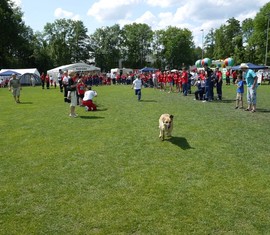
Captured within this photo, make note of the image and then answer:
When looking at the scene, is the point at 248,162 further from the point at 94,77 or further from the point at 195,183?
the point at 94,77

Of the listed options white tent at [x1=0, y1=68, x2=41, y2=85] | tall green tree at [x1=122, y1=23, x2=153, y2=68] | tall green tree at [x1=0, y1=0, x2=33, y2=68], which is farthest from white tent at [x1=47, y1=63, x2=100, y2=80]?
tall green tree at [x1=122, y1=23, x2=153, y2=68]

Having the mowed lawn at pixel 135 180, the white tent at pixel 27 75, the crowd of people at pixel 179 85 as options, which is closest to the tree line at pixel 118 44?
the white tent at pixel 27 75

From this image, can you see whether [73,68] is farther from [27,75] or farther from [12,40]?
[12,40]

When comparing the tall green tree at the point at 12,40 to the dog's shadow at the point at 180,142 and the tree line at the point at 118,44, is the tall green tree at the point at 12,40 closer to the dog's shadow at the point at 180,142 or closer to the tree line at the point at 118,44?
the tree line at the point at 118,44

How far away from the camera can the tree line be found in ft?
208

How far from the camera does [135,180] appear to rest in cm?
581

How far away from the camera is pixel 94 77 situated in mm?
39125

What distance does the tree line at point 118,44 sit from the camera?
6353cm

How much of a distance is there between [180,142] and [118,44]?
272ft

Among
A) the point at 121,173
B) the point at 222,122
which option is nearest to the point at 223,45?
the point at 222,122

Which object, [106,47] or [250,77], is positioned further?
[106,47]

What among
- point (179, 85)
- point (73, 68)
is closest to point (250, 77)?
point (179, 85)

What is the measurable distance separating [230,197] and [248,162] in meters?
1.91

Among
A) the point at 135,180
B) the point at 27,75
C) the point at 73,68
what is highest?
the point at 73,68
